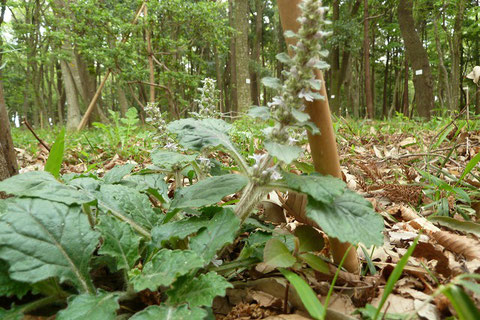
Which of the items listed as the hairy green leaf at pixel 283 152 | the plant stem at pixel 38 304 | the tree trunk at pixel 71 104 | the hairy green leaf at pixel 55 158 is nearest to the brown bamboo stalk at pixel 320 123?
the hairy green leaf at pixel 283 152

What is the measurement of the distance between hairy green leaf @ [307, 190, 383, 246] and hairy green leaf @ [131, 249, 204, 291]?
354 millimetres

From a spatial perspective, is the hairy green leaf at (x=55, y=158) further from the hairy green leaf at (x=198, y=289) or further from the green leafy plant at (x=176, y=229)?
the hairy green leaf at (x=198, y=289)

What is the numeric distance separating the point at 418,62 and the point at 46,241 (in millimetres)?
11410

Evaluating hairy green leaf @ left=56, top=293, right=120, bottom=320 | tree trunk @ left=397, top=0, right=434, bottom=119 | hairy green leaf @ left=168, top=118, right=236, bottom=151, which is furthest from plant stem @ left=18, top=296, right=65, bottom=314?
tree trunk @ left=397, top=0, right=434, bottom=119

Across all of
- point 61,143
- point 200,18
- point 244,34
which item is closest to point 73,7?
point 200,18

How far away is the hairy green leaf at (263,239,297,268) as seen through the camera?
94cm

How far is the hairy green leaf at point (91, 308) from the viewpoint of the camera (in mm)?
833

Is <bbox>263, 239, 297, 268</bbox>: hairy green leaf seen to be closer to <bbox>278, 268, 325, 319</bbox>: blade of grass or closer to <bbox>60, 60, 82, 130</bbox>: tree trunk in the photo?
<bbox>278, 268, 325, 319</bbox>: blade of grass

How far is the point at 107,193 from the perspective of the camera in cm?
122

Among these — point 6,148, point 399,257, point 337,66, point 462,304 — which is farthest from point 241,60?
point 462,304

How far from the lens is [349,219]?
930 mm

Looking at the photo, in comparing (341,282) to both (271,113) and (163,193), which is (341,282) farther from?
(163,193)

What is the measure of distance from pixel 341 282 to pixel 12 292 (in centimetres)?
101

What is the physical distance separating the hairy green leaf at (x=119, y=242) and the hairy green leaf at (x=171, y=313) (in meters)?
0.17
